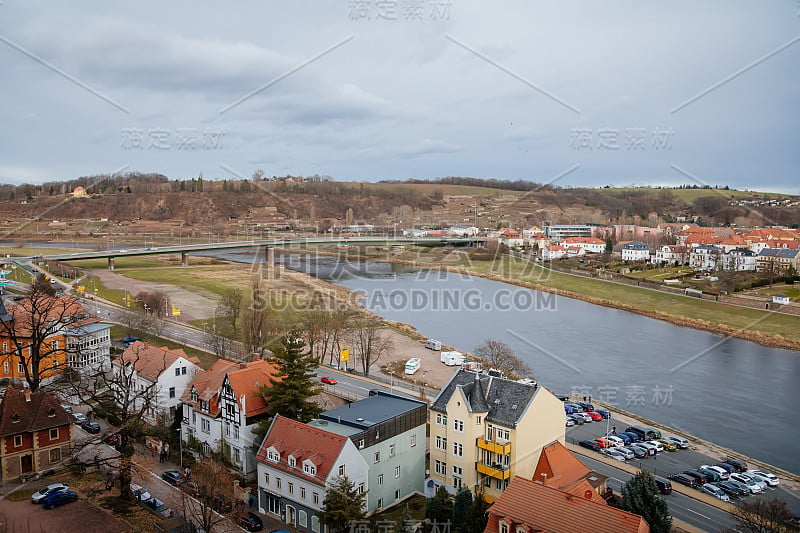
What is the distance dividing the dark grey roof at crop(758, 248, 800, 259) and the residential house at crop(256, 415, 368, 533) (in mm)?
33298

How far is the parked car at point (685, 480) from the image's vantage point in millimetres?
11453

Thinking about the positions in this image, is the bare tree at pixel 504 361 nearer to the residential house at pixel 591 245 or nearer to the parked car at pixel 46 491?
the parked car at pixel 46 491

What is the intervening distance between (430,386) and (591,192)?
76561 mm

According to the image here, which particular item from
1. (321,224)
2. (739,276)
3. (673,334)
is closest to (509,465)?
(673,334)

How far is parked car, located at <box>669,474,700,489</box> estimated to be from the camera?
1145 centimetres

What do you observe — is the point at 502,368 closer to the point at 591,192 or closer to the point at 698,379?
the point at 698,379

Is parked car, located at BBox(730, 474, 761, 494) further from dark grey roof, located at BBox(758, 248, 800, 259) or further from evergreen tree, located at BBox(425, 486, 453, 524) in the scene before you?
dark grey roof, located at BBox(758, 248, 800, 259)

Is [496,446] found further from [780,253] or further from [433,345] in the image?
[780,253]

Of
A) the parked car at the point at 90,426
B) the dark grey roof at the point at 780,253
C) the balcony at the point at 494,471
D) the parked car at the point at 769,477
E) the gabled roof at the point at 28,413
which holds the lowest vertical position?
the parked car at the point at 769,477

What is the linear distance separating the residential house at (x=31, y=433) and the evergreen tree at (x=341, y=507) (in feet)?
17.3

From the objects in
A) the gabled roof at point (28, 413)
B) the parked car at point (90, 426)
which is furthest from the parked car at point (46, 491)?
the parked car at point (90, 426)

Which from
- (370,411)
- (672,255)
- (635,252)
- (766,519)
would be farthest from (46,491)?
(635,252)

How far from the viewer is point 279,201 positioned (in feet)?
275

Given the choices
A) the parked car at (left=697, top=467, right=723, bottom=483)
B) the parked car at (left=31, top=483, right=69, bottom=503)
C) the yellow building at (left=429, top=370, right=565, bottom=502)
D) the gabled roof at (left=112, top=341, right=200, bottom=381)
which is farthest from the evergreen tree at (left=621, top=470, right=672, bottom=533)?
the gabled roof at (left=112, top=341, right=200, bottom=381)
